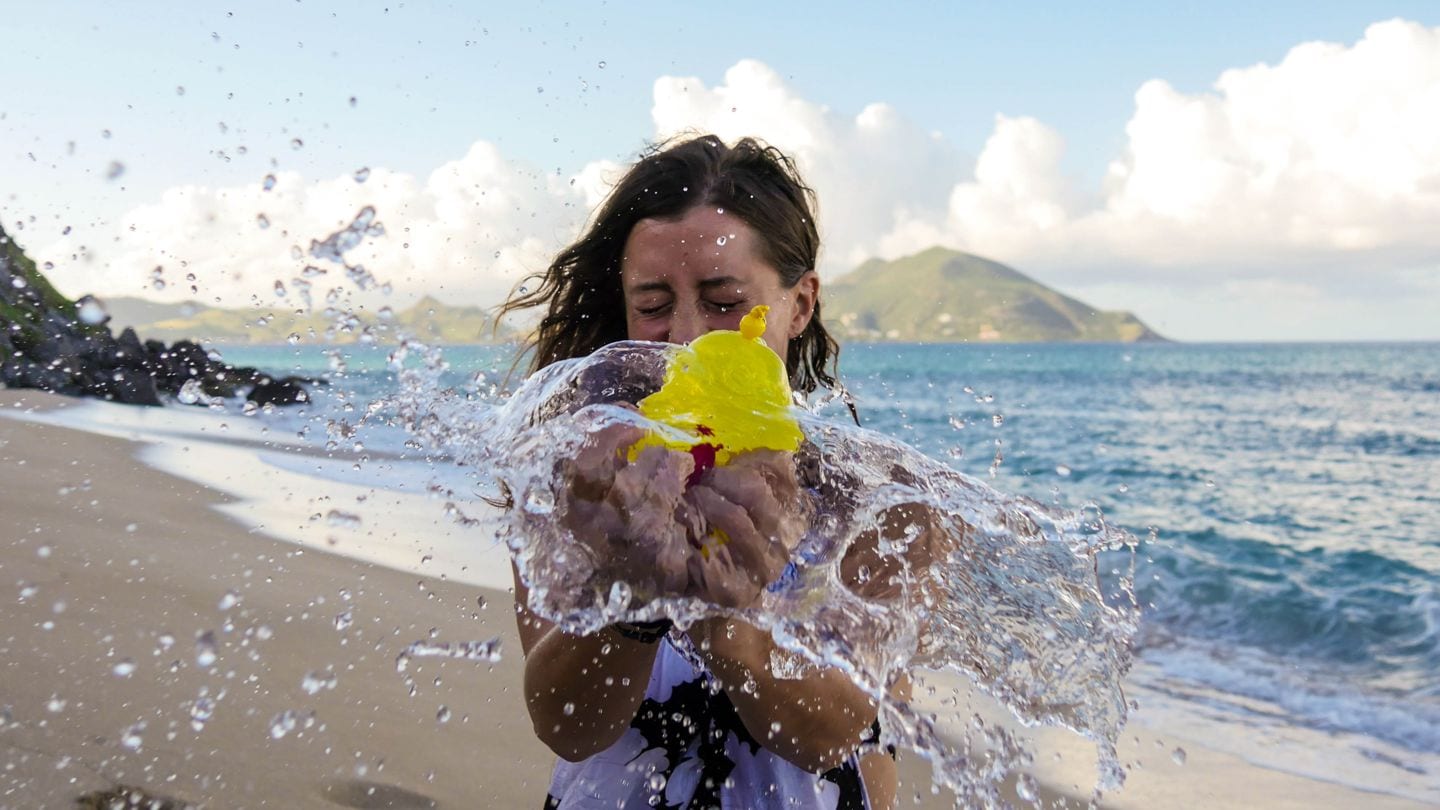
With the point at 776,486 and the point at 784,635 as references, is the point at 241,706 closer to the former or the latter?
the point at 784,635

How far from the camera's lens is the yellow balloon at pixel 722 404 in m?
1.53

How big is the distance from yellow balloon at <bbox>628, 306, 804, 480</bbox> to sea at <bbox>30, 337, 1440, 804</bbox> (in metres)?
1.45

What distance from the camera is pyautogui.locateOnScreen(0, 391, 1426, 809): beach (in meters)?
3.29

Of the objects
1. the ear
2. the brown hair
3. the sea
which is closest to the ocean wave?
the sea

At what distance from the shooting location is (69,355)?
43.5 ft

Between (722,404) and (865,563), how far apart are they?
0.86 meters

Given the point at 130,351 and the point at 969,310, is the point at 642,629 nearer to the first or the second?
the point at 130,351

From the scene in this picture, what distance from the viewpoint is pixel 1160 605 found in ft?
25.3

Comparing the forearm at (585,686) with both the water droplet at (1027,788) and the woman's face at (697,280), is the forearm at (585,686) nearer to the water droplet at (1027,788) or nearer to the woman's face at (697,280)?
the woman's face at (697,280)

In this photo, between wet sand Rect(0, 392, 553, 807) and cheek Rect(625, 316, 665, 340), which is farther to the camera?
wet sand Rect(0, 392, 553, 807)

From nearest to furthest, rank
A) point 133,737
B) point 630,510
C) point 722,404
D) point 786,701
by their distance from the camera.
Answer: point 630,510 < point 722,404 < point 786,701 < point 133,737

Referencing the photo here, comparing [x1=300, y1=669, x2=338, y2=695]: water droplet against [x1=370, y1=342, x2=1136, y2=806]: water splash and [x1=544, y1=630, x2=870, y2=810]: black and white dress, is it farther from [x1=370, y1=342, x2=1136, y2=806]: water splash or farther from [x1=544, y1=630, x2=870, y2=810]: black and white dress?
[x1=544, y1=630, x2=870, y2=810]: black and white dress

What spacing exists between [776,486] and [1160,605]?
693 centimetres

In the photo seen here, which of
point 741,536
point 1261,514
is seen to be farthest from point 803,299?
point 1261,514
